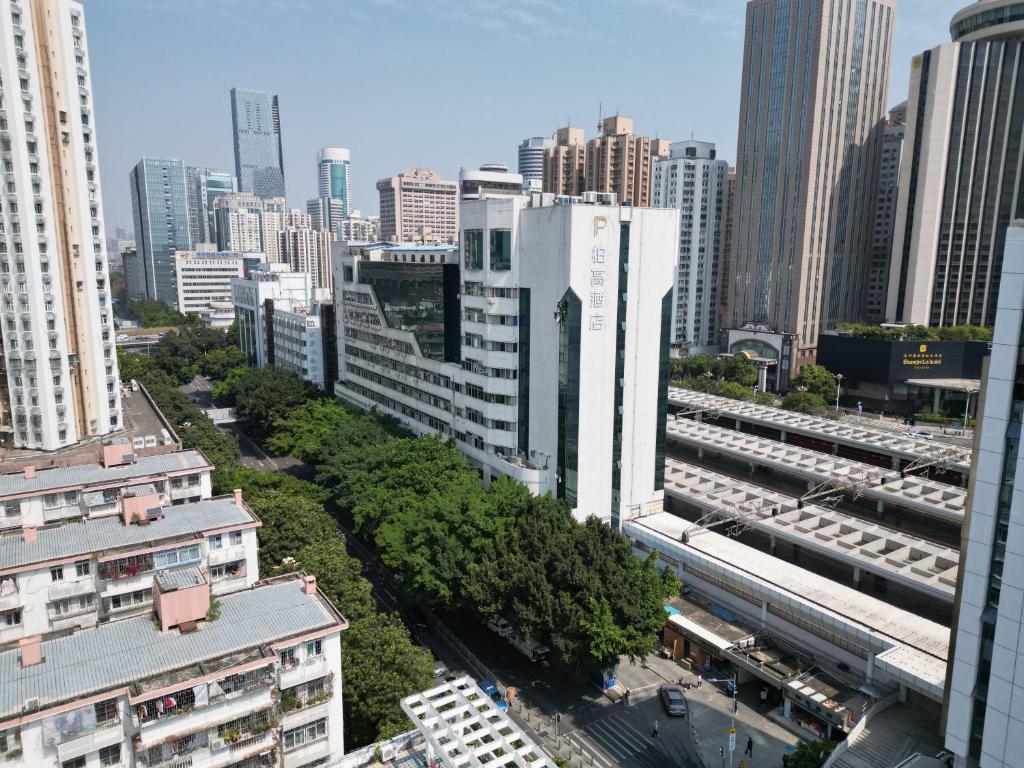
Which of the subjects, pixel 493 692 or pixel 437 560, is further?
pixel 437 560

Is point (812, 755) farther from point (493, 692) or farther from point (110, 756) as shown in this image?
point (110, 756)

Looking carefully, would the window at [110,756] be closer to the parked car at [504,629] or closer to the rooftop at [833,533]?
the parked car at [504,629]

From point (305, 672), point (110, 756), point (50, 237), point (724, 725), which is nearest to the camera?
point (110, 756)

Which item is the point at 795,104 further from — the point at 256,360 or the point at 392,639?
the point at 392,639

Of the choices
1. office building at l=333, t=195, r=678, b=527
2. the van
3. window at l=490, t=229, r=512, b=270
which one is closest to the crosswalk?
the van

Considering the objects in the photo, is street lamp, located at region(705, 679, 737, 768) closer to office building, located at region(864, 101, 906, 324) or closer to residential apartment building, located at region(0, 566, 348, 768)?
residential apartment building, located at region(0, 566, 348, 768)

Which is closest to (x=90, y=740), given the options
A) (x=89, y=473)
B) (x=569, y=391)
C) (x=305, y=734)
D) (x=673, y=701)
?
(x=305, y=734)
